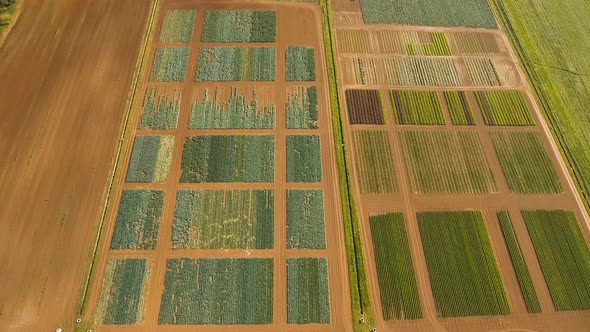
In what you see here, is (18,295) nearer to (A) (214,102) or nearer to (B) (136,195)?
(B) (136,195)

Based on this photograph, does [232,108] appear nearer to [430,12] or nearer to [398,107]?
[398,107]

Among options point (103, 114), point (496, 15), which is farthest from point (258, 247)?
point (496, 15)

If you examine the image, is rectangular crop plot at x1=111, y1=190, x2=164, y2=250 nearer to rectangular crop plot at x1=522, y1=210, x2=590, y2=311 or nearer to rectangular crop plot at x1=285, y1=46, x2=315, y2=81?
rectangular crop plot at x1=285, y1=46, x2=315, y2=81

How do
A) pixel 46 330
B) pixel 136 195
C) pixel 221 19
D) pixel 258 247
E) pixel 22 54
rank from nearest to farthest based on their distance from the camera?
1. pixel 46 330
2. pixel 258 247
3. pixel 136 195
4. pixel 22 54
5. pixel 221 19

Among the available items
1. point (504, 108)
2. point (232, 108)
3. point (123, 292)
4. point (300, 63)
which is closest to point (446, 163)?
point (504, 108)

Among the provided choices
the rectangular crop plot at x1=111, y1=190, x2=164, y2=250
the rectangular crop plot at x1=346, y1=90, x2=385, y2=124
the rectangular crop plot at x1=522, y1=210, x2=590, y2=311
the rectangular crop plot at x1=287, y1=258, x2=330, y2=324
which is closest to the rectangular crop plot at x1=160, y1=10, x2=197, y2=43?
the rectangular crop plot at x1=111, y1=190, x2=164, y2=250
